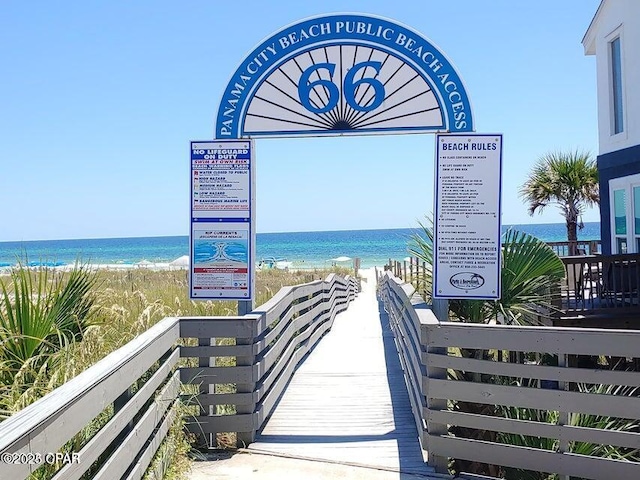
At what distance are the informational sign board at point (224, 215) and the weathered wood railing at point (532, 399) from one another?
1.93 meters

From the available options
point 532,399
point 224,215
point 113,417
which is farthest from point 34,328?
point 532,399

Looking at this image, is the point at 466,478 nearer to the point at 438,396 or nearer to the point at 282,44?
the point at 438,396

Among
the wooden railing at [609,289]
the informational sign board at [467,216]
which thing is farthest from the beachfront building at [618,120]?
the informational sign board at [467,216]

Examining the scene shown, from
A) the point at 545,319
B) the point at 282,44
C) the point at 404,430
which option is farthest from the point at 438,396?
the point at 545,319

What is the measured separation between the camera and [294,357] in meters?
8.70

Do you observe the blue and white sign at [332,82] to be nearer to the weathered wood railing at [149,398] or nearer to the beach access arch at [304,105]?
the beach access arch at [304,105]

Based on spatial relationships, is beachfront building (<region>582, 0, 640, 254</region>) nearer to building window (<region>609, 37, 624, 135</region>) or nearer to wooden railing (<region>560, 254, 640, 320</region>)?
building window (<region>609, 37, 624, 135</region>)

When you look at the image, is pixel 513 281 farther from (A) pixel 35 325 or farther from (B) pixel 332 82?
(A) pixel 35 325

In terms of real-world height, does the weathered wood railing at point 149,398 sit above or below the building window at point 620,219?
below

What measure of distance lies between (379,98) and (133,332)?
3.40 m

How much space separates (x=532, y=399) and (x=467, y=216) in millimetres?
1912

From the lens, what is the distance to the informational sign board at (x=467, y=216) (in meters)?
5.76

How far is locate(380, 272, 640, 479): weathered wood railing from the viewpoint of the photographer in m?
4.12

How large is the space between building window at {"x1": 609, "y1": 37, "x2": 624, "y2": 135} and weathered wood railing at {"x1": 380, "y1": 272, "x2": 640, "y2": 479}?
28.6 ft
